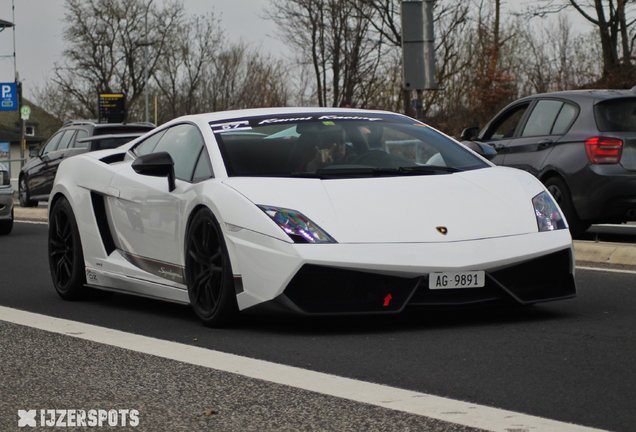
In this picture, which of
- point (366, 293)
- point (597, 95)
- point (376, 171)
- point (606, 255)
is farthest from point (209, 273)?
point (597, 95)

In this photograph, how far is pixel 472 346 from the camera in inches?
184

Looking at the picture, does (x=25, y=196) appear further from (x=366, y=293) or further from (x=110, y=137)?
(x=366, y=293)

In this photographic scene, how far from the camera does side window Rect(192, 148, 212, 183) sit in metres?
5.67

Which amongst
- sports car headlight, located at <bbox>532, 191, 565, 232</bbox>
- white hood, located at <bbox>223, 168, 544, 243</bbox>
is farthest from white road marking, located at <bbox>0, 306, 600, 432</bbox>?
sports car headlight, located at <bbox>532, 191, 565, 232</bbox>

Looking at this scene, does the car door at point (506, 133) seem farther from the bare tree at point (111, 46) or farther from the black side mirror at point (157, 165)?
the bare tree at point (111, 46)

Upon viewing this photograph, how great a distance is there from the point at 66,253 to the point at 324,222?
9.44ft

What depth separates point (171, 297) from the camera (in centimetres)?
586

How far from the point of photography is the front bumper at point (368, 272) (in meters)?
4.86

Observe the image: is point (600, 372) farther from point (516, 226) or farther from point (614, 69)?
point (614, 69)

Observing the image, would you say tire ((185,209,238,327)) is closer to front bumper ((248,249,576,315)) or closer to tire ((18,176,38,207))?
front bumper ((248,249,576,315))

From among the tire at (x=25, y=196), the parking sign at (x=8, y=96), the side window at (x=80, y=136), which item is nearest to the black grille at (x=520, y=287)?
the side window at (x=80, y=136)

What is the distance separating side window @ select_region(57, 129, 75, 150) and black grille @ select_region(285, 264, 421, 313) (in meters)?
15.1

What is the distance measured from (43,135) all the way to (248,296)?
250 feet

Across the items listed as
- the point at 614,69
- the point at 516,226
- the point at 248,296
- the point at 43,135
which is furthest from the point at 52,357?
the point at 43,135
